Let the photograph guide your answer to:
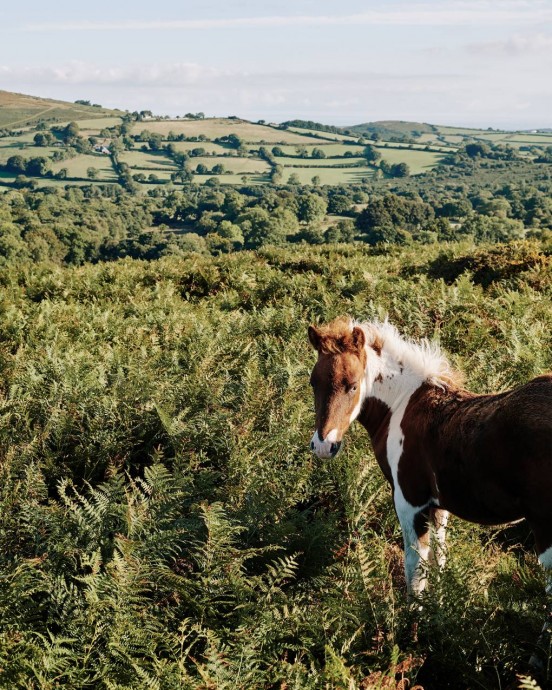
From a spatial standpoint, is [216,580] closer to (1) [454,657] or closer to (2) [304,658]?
(2) [304,658]

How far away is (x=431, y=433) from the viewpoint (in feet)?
13.6

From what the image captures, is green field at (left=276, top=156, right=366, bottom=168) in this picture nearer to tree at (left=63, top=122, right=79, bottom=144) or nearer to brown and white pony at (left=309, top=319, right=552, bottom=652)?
tree at (left=63, top=122, right=79, bottom=144)

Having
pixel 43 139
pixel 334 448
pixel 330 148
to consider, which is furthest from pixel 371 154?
pixel 334 448

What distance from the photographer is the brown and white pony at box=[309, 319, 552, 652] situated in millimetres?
3363

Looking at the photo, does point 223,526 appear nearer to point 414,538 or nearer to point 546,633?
point 414,538

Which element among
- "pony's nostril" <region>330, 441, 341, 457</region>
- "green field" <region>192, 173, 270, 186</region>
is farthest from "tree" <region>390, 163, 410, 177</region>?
"pony's nostril" <region>330, 441, 341, 457</region>

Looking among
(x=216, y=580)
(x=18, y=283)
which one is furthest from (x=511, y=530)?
(x=18, y=283)

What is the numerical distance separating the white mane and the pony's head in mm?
268

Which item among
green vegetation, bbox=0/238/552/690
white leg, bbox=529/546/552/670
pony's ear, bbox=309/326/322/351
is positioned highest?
pony's ear, bbox=309/326/322/351

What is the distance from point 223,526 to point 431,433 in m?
1.69

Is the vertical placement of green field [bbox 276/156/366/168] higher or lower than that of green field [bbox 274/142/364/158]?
lower

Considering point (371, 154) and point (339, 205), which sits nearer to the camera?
point (339, 205)

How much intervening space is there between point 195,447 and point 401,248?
15.3m

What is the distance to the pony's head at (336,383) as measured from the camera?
4.24m
